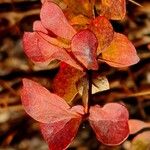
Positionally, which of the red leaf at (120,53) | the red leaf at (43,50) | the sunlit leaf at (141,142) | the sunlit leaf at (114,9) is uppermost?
the sunlit leaf at (114,9)

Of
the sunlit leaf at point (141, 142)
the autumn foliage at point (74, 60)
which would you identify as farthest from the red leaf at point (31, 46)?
the sunlit leaf at point (141, 142)

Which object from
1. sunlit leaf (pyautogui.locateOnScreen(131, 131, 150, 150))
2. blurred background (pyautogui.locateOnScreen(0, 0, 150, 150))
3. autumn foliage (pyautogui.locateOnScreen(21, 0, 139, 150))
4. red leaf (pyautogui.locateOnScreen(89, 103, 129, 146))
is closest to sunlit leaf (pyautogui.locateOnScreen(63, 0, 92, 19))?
autumn foliage (pyautogui.locateOnScreen(21, 0, 139, 150))

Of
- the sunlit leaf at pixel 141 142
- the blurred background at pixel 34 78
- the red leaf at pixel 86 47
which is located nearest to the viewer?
the red leaf at pixel 86 47

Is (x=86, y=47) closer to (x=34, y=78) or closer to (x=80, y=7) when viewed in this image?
(x=80, y=7)

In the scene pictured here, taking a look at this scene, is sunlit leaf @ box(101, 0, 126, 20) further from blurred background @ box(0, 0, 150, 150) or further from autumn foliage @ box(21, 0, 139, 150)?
blurred background @ box(0, 0, 150, 150)

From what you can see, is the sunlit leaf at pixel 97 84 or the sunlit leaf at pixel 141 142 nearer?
the sunlit leaf at pixel 97 84

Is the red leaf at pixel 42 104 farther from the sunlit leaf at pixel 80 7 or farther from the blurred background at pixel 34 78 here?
the blurred background at pixel 34 78

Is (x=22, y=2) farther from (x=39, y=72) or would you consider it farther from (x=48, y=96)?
(x=48, y=96)

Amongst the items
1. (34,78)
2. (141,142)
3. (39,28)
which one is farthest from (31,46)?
(34,78)
